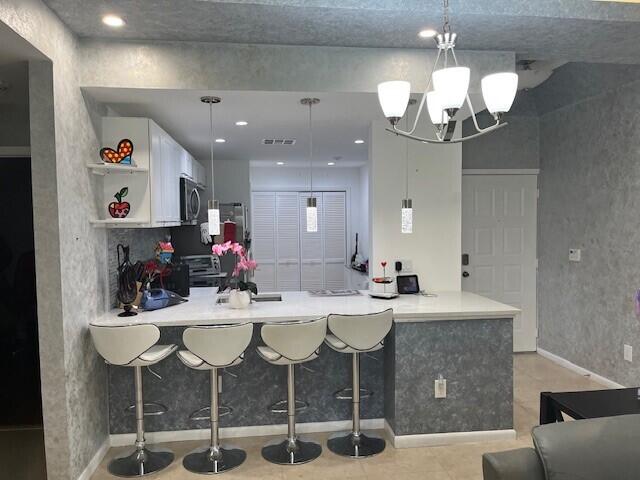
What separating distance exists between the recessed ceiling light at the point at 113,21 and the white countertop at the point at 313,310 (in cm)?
178

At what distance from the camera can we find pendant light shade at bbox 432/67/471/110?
1.87m

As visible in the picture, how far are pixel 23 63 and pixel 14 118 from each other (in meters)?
1.43

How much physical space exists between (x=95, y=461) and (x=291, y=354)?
4.73 ft

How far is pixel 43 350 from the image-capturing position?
259cm

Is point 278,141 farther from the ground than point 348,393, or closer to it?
farther from the ground

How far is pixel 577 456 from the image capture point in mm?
1589

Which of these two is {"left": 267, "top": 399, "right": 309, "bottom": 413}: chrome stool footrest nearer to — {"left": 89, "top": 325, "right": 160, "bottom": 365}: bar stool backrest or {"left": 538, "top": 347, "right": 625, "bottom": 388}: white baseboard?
{"left": 89, "top": 325, "right": 160, "bottom": 365}: bar stool backrest

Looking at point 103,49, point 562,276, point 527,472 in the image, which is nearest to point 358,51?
point 103,49

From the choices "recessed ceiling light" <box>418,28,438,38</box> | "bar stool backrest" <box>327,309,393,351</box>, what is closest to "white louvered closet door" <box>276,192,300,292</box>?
"bar stool backrest" <box>327,309,393,351</box>

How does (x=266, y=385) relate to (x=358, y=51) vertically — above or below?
below

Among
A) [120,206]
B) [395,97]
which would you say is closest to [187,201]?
[120,206]

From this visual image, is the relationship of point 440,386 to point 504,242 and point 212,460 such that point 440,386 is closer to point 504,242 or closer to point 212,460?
point 212,460

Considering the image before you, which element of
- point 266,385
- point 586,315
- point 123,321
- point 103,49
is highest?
point 103,49

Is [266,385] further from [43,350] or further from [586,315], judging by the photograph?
[586,315]
